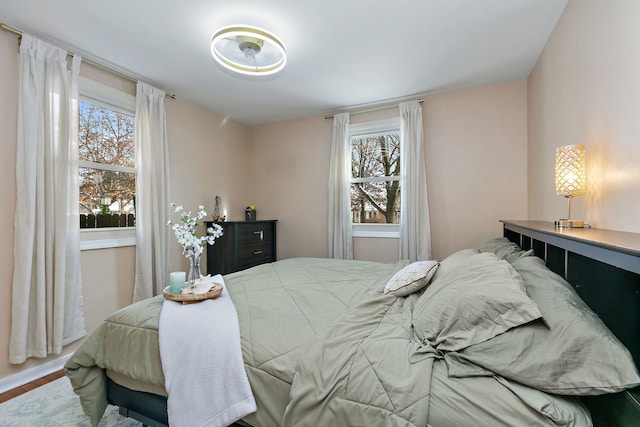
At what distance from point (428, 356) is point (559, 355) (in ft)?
1.22

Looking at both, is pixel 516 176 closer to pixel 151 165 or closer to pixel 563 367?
pixel 563 367

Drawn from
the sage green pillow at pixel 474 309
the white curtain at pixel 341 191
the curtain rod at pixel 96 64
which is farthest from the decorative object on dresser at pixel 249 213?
the sage green pillow at pixel 474 309

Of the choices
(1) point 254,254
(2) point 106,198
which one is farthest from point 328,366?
(1) point 254,254

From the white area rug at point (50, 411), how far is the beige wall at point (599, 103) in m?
2.80

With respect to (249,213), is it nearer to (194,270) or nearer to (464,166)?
(194,270)

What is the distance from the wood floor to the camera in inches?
79.3

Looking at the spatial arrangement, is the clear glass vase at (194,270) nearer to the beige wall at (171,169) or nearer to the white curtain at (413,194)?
the beige wall at (171,169)

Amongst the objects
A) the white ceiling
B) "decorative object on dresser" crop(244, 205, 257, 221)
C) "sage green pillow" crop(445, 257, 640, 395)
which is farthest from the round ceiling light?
"decorative object on dresser" crop(244, 205, 257, 221)

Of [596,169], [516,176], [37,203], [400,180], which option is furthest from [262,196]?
[596,169]

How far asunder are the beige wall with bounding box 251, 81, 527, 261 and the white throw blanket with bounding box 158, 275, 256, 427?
109 inches

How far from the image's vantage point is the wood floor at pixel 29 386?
2.02 meters

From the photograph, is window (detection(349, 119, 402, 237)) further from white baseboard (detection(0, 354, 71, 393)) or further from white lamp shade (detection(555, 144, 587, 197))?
white baseboard (detection(0, 354, 71, 393))

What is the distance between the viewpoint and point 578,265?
126cm

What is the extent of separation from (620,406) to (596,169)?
126cm
